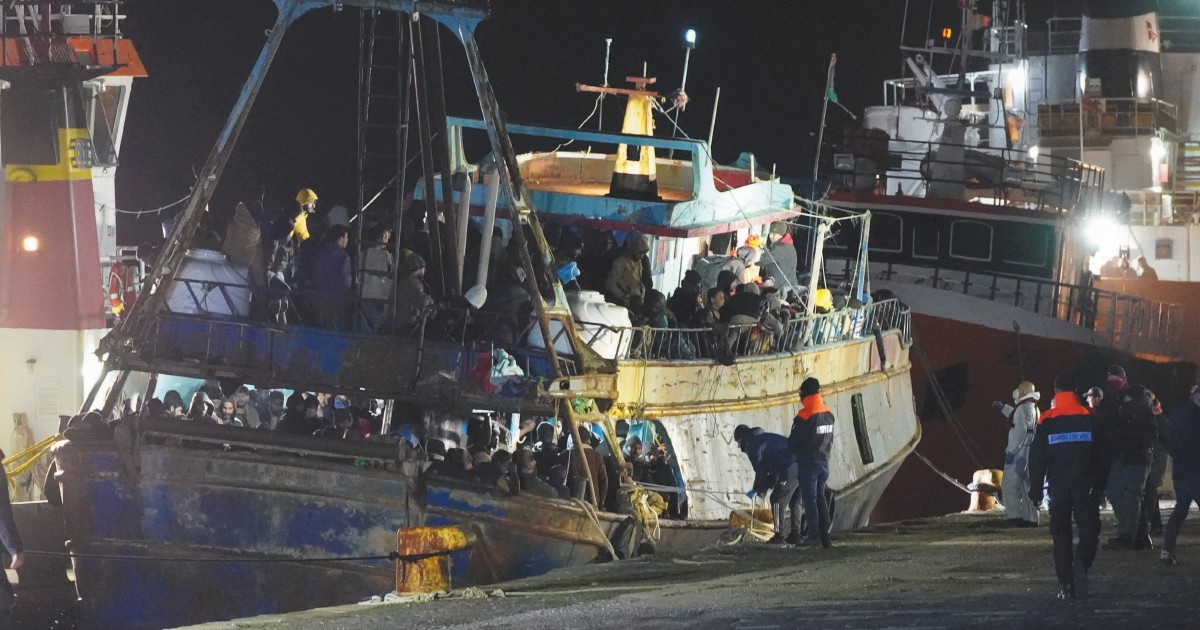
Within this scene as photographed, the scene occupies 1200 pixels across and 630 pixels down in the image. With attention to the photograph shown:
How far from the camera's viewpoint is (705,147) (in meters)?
18.1

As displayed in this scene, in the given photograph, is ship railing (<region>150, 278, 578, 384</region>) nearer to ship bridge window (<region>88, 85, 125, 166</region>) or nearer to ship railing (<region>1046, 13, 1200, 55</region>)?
ship bridge window (<region>88, 85, 125, 166</region>)

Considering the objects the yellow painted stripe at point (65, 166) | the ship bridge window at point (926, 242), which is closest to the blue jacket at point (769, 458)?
the yellow painted stripe at point (65, 166)

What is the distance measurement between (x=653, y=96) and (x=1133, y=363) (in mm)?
12548

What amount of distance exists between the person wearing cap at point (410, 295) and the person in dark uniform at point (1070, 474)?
5.79 meters

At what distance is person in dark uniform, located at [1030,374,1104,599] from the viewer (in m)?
10.8

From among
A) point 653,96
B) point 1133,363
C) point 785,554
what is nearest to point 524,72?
point 1133,363

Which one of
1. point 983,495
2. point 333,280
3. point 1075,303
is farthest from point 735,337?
point 1075,303

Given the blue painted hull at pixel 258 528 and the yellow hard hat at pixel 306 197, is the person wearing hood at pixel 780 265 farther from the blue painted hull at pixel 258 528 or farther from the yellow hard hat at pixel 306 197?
the blue painted hull at pixel 258 528

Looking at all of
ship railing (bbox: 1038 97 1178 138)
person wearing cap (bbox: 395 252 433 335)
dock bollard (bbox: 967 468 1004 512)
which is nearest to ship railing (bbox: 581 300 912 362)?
person wearing cap (bbox: 395 252 433 335)

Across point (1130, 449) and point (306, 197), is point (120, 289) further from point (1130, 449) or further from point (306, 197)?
point (1130, 449)

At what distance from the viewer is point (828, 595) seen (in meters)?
11.4

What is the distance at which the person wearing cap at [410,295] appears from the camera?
14.8 m

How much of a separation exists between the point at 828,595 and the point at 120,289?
10553 mm

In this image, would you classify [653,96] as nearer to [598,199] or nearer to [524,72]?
[598,199]
